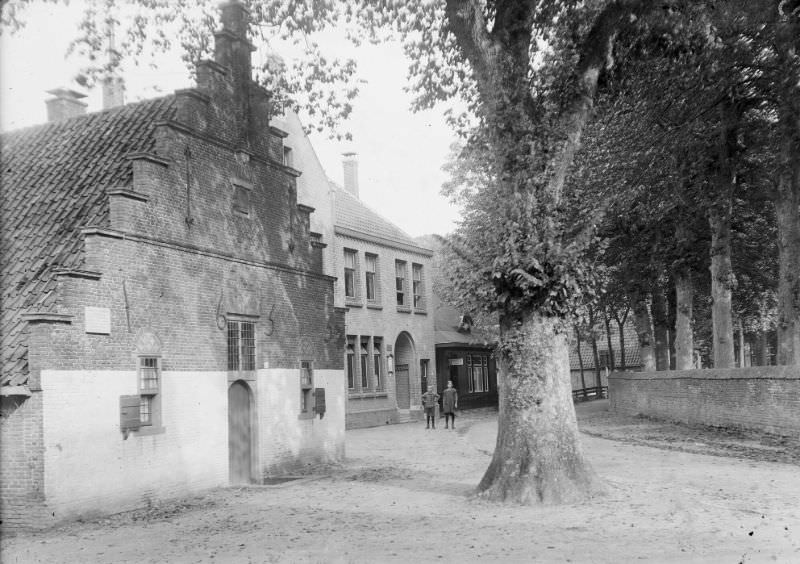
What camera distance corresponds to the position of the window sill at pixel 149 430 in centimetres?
1477

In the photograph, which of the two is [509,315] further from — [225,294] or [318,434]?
[318,434]

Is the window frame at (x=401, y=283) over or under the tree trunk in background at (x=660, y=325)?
over

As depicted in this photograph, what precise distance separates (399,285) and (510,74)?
24.9 meters

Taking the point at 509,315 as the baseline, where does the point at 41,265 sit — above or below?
above

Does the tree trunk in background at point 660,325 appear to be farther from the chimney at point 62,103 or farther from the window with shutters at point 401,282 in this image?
the chimney at point 62,103

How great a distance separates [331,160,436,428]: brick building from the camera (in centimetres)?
3406

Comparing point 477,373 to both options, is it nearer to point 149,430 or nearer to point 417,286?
point 417,286

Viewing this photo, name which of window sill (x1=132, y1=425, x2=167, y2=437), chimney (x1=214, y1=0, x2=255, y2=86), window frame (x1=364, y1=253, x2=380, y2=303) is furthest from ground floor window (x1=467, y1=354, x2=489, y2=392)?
window sill (x1=132, y1=425, x2=167, y2=437)

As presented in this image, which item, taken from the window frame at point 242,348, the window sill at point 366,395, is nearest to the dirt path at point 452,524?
the window frame at point 242,348

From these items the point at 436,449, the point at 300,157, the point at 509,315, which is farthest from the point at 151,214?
the point at 300,157

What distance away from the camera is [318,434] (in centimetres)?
2052

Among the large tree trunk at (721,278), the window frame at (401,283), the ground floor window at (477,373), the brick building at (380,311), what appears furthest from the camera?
the ground floor window at (477,373)

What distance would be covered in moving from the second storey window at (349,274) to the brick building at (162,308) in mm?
12119

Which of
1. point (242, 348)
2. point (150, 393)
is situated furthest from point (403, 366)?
point (150, 393)
